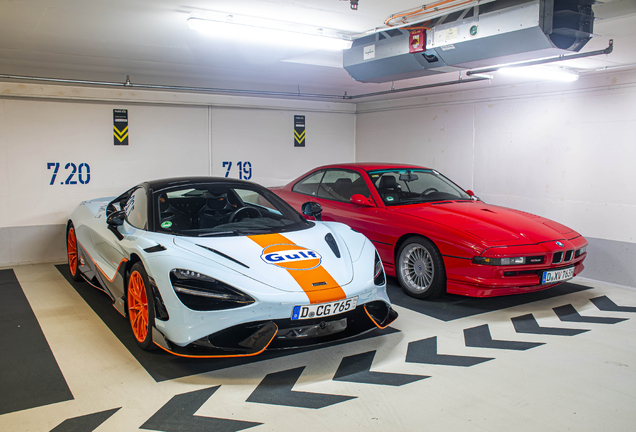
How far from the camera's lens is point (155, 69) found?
5.97 metres

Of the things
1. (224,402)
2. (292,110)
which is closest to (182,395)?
(224,402)

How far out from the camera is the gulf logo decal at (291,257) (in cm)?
317

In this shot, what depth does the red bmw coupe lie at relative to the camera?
432 cm

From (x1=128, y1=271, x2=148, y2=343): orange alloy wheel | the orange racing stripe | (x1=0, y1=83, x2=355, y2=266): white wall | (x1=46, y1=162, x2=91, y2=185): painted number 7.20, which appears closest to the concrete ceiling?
(x1=0, y1=83, x2=355, y2=266): white wall

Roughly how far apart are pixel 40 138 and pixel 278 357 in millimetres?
5278

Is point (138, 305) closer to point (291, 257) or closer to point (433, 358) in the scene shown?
point (291, 257)

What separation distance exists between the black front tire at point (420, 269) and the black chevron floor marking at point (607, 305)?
1593 mm

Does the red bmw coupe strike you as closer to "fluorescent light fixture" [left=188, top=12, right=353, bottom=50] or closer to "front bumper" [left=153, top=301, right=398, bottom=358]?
"fluorescent light fixture" [left=188, top=12, right=353, bottom=50]

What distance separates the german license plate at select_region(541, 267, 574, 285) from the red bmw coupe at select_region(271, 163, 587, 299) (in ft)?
0.03

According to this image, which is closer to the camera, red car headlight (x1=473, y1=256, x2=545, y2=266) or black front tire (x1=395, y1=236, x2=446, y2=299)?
red car headlight (x1=473, y1=256, x2=545, y2=266)

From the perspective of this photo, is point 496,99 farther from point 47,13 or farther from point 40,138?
point 40,138

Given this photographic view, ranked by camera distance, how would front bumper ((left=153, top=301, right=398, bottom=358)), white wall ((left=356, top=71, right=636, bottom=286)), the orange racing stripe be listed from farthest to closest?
white wall ((left=356, top=71, right=636, bottom=286))
the orange racing stripe
front bumper ((left=153, top=301, right=398, bottom=358))

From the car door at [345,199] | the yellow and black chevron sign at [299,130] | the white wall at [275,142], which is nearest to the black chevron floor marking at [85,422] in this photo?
the car door at [345,199]

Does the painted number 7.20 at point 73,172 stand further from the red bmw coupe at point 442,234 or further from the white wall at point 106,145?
the red bmw coupe at point 442,234
